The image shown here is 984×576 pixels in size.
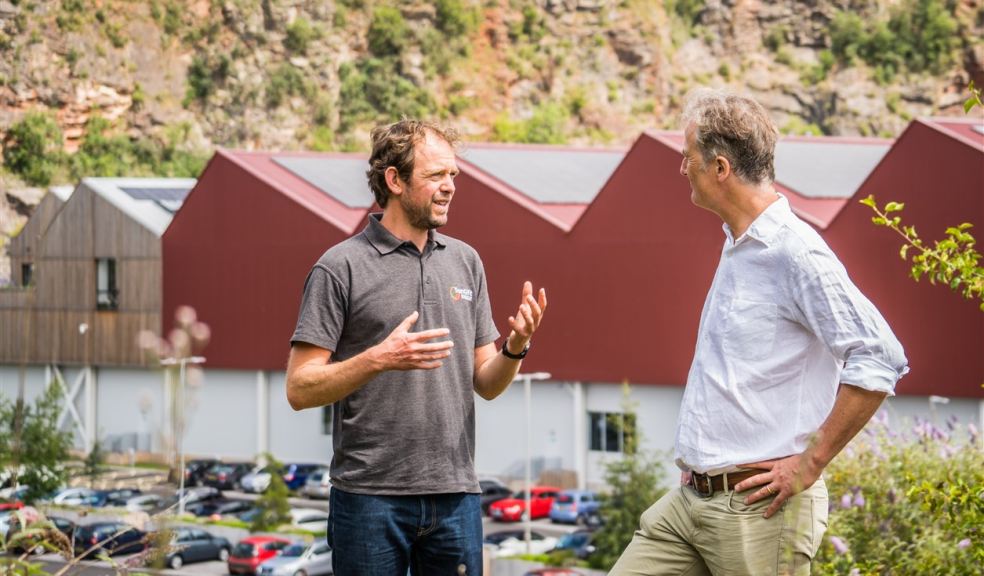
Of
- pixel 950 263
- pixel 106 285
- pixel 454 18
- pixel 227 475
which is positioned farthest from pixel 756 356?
pixel 454 18

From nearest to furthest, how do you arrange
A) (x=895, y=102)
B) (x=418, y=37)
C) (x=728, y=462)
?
(x=728, y=462), (x=418, y=37), (x=895, y=102)

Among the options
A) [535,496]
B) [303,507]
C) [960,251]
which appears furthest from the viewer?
[303,507]

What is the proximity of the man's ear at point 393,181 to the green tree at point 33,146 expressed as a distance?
57837mm

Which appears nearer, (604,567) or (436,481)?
(436,481)

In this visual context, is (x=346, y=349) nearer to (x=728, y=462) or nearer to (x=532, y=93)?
(x=728, y=462)

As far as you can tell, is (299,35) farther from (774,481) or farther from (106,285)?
(774,481)

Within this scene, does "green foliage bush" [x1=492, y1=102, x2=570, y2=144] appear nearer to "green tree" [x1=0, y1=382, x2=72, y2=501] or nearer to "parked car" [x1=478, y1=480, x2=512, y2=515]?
"green tree" [x1=0, y1=382, x2=72, y2=501]

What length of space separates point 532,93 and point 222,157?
33712 mm

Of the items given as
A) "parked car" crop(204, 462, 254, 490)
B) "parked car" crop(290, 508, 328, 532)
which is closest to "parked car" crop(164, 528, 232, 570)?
"parked car" crop(290, 508, 328, 532)

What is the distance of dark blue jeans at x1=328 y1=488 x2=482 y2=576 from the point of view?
12.5 feet

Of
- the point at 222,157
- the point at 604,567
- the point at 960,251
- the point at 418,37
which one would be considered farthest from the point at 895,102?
the point at 960,251

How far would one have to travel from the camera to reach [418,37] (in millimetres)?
68938

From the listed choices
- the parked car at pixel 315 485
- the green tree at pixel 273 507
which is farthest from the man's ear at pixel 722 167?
the parked car at pixel 315 485

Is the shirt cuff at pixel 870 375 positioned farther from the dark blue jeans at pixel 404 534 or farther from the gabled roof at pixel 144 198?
the gabled roof at pixel 144 198
